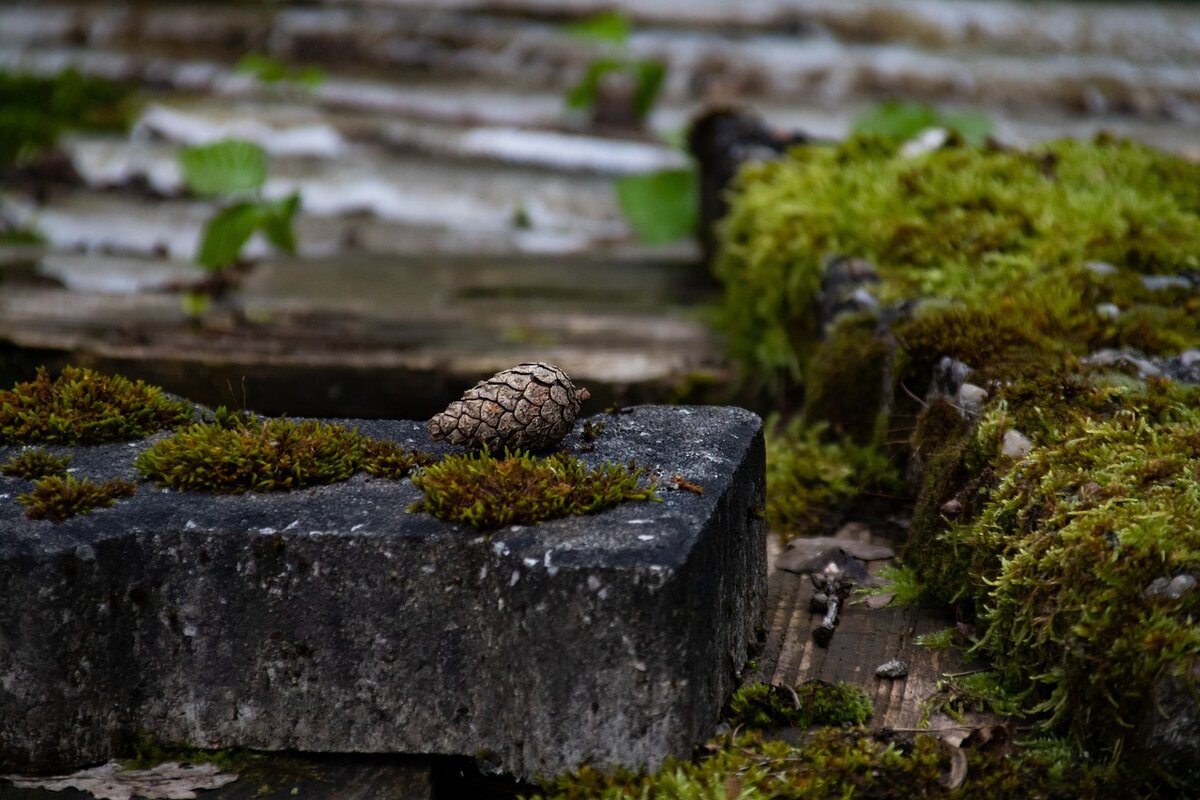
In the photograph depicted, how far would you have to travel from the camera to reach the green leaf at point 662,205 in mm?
6363

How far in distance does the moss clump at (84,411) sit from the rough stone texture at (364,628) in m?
0.34

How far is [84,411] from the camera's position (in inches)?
110

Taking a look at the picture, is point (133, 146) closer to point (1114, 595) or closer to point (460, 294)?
point (460, 294)

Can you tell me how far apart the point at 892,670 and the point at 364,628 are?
1.14 meters

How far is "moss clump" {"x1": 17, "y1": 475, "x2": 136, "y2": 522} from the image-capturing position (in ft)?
7.82

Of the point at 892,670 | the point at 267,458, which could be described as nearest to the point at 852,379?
the point at 892,670

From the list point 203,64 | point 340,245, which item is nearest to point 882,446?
point 340,245

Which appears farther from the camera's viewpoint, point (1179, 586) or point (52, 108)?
point (52, 108)

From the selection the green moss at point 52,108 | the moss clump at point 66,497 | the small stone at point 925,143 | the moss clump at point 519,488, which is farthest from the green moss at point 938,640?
the green moss at point 52,108

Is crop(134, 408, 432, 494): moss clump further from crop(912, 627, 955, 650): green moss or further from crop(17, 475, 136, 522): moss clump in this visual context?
crop(912, 627, 955, 650): green moss

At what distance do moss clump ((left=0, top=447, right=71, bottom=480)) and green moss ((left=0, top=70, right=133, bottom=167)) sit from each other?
5488mm

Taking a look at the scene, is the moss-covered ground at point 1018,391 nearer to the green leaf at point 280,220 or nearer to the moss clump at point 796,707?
the moss clump at point 796,707

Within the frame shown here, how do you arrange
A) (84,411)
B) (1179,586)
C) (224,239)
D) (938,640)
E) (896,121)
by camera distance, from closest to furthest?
(1179,586), (938,640), (84,411), (224,239), (896,121)

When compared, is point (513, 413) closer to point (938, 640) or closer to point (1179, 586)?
point (938, 640)
